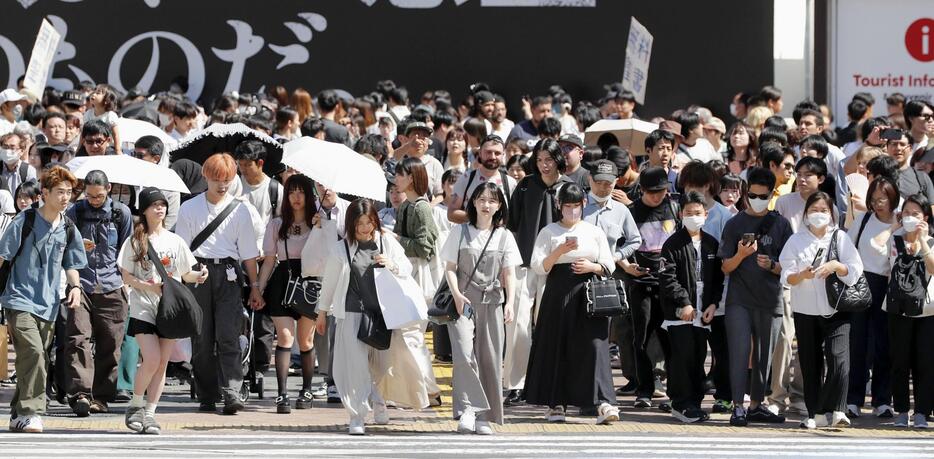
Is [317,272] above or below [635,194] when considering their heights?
below

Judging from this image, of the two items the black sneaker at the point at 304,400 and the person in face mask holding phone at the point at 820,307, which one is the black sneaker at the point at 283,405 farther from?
the person in face mask holding phone at the point at 820,307

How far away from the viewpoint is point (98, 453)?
9.96 metres

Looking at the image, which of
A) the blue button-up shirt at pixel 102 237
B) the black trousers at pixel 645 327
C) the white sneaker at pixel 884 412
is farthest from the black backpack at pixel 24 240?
the white sneaker at pixel 884 412

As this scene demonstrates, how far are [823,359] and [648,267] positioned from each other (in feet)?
5.16

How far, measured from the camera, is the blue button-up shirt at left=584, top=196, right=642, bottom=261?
1216 cm

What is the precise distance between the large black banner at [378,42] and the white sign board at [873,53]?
184 cm

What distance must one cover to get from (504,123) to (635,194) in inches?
233

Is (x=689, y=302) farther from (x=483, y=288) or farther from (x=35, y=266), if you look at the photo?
(x=35, y=266)

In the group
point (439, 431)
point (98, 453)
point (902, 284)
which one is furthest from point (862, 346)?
point (98, 453)

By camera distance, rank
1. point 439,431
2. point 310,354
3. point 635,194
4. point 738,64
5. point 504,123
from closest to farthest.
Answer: point 439,431
point 310,354
point 635,194
point 504,123
point 738,64

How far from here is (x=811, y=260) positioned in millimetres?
11344

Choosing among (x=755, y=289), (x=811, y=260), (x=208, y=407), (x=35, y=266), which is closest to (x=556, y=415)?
(x=755, y=289)

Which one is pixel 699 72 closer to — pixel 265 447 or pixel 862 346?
pixel 862 346

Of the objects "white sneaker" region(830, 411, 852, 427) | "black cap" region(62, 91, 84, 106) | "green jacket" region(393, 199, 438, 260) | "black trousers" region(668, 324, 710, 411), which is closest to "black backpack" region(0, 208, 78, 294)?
"green jacket" region(393, 199, 438, 260)
